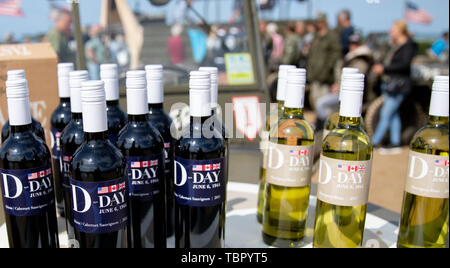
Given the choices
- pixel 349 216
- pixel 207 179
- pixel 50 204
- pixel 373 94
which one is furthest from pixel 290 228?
pixel 373 94

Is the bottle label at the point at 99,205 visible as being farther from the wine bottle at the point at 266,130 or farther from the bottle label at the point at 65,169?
the wine bottle at the point at 266,130

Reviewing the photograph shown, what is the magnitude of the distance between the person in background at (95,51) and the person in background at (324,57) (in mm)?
3294

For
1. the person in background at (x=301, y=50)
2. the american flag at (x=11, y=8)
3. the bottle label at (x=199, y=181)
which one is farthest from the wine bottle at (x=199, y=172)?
the person in background at (x=301, y=50)

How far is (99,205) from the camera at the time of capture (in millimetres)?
746

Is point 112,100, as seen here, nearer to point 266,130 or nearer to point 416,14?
point 266,130

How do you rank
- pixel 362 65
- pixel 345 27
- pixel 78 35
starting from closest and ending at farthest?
1. pixel 78 35
2. pixel 362 65
3. pixel 345 27

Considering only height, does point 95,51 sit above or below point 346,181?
above

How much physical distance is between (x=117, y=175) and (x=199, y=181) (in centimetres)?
17

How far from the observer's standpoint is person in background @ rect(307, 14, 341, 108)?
4.71m

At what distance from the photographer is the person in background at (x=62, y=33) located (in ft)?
5.74

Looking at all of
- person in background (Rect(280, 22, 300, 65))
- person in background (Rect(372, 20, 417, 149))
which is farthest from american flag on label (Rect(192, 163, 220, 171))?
person in background (Rect(280, 22, 300, 65))

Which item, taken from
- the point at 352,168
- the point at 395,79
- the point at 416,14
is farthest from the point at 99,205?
the point at 395,79

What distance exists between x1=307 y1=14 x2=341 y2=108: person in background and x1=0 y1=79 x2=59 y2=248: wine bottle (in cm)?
423

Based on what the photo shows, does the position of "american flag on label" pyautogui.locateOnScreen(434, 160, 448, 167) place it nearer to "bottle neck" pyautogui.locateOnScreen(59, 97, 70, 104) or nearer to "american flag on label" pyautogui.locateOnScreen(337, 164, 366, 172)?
"american flag on label" pyautogui.locateOnScreen(337, 164, 366, 172)
